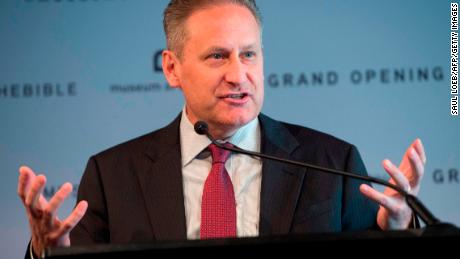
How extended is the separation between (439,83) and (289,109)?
24.8 inches

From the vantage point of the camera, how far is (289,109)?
3.48 metres

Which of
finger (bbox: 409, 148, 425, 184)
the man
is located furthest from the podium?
the man

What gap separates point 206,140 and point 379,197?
27.3 inches

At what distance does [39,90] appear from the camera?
3.52 meters

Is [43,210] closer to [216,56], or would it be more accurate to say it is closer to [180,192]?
[180,192]

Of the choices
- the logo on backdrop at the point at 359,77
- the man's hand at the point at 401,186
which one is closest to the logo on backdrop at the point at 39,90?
the logo on backdrop at the point at 359,77

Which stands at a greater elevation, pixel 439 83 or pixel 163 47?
pixel 163 47

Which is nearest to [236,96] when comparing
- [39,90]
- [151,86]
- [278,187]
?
[278,187]

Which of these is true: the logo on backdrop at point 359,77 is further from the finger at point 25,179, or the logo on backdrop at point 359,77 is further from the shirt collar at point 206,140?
the finger at point 25,179

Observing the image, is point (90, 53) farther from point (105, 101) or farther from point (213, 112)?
point (213, 112)

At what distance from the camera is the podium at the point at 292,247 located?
1691 millimetres

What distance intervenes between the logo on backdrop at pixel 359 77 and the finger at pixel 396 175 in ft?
4.09

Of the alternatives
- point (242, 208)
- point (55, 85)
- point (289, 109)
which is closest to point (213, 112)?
point (242, 208)

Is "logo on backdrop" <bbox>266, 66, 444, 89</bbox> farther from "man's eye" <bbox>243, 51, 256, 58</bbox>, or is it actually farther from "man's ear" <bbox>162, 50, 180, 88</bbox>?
"man's eye" <bbox>243, 51, 256, 58</bbox>
